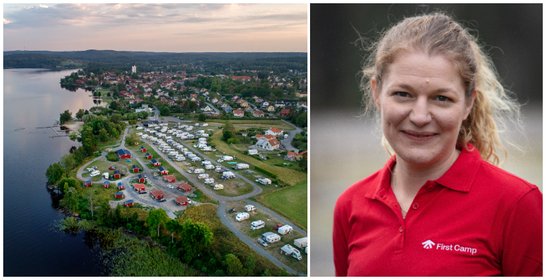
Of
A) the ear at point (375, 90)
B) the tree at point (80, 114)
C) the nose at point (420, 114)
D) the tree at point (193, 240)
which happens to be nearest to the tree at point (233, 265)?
the tree at point (193, 240)

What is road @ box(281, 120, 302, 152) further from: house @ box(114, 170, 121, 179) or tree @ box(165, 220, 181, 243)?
house @ box(114, 170, 121, 179)

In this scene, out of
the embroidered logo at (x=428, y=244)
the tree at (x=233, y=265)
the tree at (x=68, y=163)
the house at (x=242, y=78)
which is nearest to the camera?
the embroidered logo at (x=428, y=244)

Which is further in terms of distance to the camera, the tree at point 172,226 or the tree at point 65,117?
the tree at point 65,117

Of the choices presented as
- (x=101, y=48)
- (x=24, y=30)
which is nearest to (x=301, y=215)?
(x=101, y=48)

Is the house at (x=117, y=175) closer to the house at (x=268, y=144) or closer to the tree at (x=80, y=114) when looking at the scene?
the tree at (x=80, y=114)

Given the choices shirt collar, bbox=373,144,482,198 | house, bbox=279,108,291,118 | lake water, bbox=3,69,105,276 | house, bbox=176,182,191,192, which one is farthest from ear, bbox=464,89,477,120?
lake water, bbox=3,69,105,276

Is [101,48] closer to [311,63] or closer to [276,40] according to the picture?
[276,40]

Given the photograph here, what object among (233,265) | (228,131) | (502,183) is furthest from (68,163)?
(502,183)
